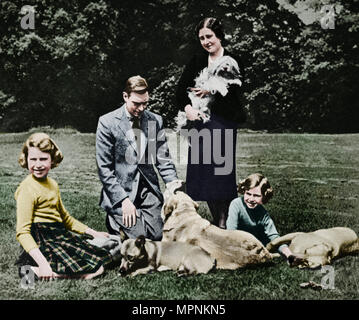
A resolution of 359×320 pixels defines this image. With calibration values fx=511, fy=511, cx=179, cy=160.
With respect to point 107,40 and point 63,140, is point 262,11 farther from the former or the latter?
point 63,140

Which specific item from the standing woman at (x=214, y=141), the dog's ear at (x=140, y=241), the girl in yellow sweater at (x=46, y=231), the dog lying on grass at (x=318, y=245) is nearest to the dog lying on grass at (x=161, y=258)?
the dog's ear at (x=140, y=241)

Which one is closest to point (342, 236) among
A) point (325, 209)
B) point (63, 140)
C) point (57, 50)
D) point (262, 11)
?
point (325, 209)

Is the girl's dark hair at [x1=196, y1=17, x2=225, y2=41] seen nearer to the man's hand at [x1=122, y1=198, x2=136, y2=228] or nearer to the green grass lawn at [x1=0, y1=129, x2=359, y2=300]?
the green grass lawn at [x1=0, y1=129, x2=359, y2=300]

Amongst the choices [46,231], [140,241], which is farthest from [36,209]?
[140,241]

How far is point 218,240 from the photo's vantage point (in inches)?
192

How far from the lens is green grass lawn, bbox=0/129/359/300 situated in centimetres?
480

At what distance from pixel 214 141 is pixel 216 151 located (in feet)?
0.36

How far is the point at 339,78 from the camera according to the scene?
248 inches

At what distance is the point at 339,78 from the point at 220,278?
302 centimetres

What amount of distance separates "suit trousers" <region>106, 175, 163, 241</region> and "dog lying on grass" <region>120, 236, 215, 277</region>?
0.43 m

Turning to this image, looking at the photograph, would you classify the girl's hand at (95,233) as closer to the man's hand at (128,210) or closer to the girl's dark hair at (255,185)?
the man's hand at (128,210)

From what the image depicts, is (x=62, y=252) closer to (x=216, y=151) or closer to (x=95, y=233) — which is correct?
(x=95, y=233)

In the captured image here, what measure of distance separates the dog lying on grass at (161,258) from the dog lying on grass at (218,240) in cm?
10

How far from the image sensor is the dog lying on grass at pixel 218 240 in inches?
191
